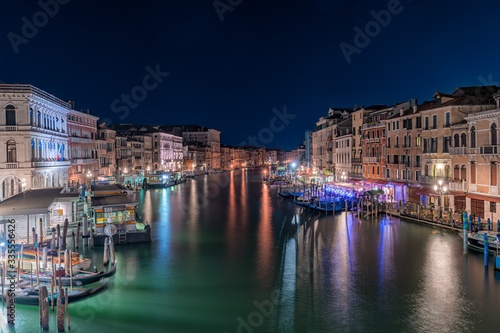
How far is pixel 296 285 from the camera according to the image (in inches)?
640

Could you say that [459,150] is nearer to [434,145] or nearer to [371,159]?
[434,145]

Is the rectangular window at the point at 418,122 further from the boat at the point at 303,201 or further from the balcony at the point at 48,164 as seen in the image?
the balcony at the point at 48,164

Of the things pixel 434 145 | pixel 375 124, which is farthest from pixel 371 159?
pixel 434 145

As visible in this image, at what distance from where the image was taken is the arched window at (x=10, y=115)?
28422 millimetres

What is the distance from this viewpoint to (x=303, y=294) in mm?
15289

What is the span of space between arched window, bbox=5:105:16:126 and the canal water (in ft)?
42.4

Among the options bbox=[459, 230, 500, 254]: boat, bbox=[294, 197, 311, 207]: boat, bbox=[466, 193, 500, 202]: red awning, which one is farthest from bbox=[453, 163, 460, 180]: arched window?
bbox=[294, 197, 311, 207]: boat

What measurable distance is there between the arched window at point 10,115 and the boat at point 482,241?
99.2 ft

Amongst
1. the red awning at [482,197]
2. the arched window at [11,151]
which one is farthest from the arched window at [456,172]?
the arched window at [11,151]

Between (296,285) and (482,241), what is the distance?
10566 millimetres

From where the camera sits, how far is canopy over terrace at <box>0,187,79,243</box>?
69.0 feet

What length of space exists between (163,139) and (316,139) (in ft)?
115

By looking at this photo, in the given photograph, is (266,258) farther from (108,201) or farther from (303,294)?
(108,201)

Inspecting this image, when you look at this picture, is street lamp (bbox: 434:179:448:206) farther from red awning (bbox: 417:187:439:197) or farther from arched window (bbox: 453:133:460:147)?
arched window (bbox: 453:133:460:147)
